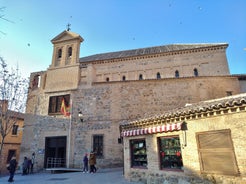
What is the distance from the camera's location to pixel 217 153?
7289mm

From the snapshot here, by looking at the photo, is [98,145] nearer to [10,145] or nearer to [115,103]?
[115,103]

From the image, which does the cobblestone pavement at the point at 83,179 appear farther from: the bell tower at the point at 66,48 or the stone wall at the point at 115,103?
the bell tower at the point at 66,48

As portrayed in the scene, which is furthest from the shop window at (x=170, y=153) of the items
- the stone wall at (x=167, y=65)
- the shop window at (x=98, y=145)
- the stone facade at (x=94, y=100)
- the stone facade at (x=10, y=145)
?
the stone facade at (x=10, y=145)

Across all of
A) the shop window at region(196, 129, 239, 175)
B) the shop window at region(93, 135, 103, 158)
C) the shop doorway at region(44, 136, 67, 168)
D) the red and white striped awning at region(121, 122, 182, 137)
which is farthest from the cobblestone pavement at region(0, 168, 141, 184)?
the shop window at region(196, 129, 239, 175)

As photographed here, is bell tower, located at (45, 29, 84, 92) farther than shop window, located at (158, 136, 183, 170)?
Yes

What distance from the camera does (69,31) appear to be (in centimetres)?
2122

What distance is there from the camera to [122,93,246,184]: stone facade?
22.1 ft

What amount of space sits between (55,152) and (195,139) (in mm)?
13961

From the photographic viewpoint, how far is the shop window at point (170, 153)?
342 inches

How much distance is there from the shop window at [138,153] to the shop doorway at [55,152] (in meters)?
8.70

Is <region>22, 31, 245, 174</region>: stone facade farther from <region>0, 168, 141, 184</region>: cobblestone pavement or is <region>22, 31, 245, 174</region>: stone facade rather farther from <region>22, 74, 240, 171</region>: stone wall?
<region>0, 168, 141, 184</region>: cobblestone pavement

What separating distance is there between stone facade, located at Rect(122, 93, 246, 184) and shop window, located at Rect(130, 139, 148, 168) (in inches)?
10.9

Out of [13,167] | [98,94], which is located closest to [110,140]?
[98,94]

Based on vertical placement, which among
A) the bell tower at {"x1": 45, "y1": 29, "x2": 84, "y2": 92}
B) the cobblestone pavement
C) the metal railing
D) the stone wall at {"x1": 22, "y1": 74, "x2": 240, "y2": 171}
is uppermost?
the bell tower at {"x1": 45, "y1": 29, "x2": 84, "y2": 92}
